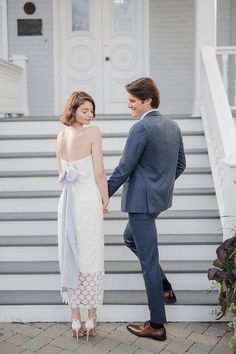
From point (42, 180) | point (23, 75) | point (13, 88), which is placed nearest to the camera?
point (42, 180)

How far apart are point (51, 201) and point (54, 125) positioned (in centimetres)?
117

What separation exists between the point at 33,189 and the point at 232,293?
2392 millimetres

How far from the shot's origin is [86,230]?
3.22 metres

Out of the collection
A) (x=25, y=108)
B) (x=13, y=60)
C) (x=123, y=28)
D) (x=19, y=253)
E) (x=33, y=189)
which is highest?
(x=123, y=28)

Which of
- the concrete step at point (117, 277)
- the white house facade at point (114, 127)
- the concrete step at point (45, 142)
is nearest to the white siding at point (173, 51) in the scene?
the white house facade at point (114, 127)

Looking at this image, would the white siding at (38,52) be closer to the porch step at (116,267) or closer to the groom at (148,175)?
the porch step at (116,267)

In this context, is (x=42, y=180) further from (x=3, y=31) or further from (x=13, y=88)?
(x=3, y=31)

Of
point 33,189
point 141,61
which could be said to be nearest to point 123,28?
point 141,61

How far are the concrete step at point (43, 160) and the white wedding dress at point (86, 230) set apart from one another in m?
1.80

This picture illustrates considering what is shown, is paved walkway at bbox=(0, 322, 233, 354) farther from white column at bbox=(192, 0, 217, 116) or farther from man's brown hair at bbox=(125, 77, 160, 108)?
white column at bbox=(192, 0, 217, 116)

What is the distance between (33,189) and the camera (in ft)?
15.7

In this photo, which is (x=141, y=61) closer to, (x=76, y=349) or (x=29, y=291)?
(x=29, y=291)

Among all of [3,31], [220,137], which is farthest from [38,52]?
[220,137]

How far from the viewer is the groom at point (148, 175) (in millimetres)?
3088
